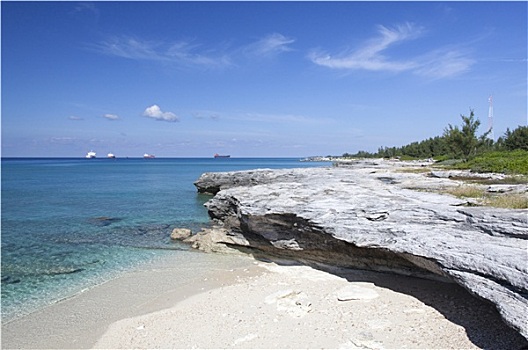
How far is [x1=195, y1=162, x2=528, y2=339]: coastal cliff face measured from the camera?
8125 mm

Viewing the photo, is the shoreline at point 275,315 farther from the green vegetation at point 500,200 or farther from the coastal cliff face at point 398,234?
the green vegetation at point 500,200

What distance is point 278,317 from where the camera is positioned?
10117 millimetres

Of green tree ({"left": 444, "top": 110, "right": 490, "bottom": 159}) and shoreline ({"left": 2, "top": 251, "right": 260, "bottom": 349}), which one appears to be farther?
green tree ({"left": 444, "top": 110, "right": 490, "bottom": 159})

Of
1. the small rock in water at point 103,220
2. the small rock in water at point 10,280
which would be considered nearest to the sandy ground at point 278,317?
the small rock in water at point 10,280

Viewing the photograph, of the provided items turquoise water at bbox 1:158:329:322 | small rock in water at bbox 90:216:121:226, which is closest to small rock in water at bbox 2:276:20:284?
turquoise water at bbox 1:158:329:322

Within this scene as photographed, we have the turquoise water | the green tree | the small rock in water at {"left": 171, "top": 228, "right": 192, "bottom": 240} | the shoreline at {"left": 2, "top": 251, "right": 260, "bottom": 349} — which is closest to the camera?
the shoreline at {"left": 2, "top": 251, "right": 260, "bottom": 349}

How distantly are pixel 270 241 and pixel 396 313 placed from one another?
7.82 metres

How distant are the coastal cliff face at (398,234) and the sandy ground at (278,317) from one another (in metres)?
1.05

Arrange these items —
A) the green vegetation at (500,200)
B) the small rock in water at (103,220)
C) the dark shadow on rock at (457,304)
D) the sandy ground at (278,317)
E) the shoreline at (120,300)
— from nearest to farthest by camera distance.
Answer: the dark shadow on rock at (457,304)
the sandy ground at (278,317)
the shoreline at (120,300)
the green vegetation at (500,200)
the small rock in water at (103,220)

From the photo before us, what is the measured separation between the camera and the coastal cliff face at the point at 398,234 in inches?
320

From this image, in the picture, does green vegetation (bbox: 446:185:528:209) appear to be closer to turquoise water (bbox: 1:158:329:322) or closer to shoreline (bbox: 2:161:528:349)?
shoreline (bbox: 2:161:528:349)

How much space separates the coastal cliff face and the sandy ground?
1054 millimetres

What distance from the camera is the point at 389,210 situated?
12.7 metres

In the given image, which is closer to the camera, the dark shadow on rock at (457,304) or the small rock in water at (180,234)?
the dark shadow on rock at (457,304)
